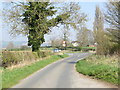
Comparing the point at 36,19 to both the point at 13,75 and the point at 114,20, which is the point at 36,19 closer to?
the point at 114,20

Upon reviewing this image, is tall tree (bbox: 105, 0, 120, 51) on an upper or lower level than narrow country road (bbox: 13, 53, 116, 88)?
upper

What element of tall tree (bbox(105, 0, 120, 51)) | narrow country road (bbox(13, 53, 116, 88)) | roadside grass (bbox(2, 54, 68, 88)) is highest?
tall tree (bbox(105, 0, 120, 51))

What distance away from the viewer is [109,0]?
90.6 feet

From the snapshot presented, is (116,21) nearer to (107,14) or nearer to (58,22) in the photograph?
(107,14)

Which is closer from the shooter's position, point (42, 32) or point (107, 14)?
point (107, 14)

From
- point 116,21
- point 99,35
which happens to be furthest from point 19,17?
point 116,21

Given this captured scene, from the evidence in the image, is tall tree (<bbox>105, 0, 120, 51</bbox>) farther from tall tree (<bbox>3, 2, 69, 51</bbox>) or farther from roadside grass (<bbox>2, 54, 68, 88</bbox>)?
roadside grass (<bbox>2, 54, 68, 88</bbox>)

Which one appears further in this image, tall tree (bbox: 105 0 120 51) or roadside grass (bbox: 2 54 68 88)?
tall tree (bbox: 105 0 120 51)

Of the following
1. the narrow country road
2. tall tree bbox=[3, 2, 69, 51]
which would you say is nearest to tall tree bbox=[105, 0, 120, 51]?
tall tree bbox=[3, 2, 69, 51]

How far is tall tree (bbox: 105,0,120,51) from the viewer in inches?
1023

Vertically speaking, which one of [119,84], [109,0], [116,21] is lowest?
[119,84]

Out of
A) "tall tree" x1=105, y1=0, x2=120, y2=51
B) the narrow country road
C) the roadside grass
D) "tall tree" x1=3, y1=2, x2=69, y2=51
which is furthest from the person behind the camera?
"tall tree" x1=3, y1=2, x2=69, y2=51

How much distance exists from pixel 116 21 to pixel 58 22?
427 inches

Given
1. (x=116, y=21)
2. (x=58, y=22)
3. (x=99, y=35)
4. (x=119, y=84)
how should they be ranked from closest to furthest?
(x=119, y=84) → (x=116, y=21) → (x=99, y=35) → (x=58, y=22)
